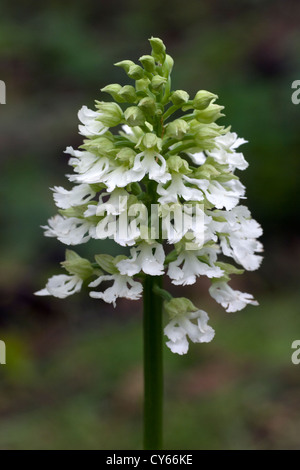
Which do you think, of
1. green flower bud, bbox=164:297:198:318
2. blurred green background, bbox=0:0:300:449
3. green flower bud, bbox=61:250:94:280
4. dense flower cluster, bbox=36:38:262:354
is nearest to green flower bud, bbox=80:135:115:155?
dense flower cluster, bbox=36:38:262:354

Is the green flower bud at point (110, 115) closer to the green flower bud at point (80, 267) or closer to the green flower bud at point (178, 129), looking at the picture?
the green flower bud at point (178, 129)

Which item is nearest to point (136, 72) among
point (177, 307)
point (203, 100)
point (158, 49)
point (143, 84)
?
point (143, 84)

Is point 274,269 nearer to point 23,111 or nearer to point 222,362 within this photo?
point 222,362

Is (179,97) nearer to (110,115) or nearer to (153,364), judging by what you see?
(110,115)

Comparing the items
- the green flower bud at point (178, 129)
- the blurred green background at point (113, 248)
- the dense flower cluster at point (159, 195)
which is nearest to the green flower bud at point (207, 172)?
the dense flower cluster at point (159, 195)

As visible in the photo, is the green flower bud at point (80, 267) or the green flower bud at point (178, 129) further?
the green flower bud at point (80, 267)

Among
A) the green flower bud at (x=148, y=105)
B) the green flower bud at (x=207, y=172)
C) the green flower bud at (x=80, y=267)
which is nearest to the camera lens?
the green flower bud at (x=148, y=105)

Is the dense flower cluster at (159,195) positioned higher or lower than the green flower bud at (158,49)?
lower

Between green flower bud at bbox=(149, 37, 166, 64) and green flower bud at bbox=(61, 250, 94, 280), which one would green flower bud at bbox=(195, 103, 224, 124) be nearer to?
green flower bud at bbox=(149, 37, 166, 64)

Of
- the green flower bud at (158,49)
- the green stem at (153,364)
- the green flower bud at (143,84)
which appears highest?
the green flower bud at (158,49)
